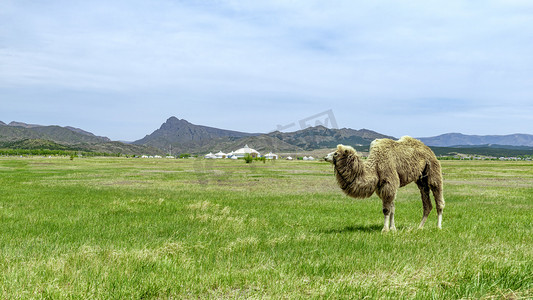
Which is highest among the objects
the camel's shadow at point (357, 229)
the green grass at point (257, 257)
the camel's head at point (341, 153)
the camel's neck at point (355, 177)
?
the camel's head at point (341, 153)

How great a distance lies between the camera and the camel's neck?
9.27 m

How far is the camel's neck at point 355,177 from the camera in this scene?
30.4 ft

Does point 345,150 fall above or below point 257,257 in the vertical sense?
above

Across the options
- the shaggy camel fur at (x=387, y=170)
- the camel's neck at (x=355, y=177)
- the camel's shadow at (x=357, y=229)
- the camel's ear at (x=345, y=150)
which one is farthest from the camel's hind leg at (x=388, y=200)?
the camel's ear at (x=345, y=150)

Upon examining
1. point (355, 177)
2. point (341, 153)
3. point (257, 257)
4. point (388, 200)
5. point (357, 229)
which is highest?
point (341, 153)

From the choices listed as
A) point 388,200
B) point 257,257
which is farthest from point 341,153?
point 257,257

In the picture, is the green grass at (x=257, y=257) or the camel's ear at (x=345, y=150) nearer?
the green grass at (x=257, y=257)

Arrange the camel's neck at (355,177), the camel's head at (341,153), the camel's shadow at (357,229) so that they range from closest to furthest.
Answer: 1. the camel's neck at (355,177)
2. the camel's head at (341,153)
3. the camel's shadow at (357,229)

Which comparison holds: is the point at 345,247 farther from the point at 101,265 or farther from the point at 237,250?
the point at 101,265

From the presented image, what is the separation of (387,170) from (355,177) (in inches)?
39.3

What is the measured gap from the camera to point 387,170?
9.58 meters

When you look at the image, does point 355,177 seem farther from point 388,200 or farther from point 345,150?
point 388,200

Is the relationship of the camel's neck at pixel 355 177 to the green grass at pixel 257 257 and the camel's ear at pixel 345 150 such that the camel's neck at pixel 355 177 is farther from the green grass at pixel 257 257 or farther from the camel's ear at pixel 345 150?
the green grass at pixel 257 257

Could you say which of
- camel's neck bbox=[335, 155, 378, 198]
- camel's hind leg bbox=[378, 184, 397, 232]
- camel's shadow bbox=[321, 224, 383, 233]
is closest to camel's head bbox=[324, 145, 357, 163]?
camel's neck bbox=[335, 155, 378, 198]
